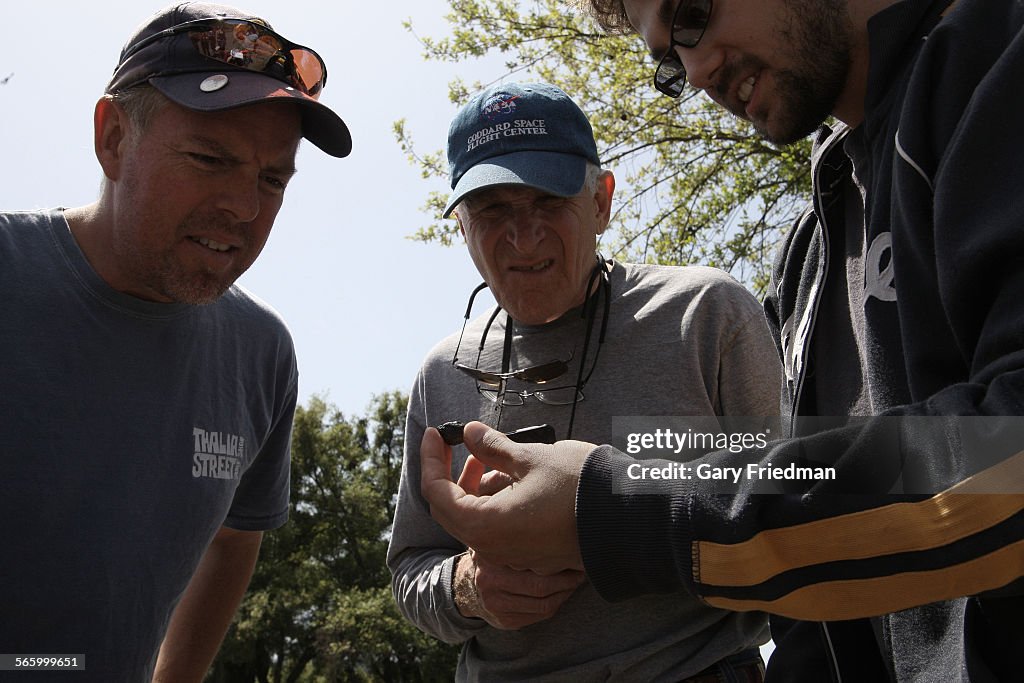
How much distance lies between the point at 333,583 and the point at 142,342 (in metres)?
34.9

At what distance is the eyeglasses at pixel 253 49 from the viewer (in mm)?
3164

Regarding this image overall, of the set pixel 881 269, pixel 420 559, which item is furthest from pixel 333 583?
pixel 881 269

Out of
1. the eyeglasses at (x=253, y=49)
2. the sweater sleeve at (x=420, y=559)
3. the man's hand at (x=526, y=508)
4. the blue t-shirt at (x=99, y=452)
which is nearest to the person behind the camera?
the man's hand at (x=526, y=508)

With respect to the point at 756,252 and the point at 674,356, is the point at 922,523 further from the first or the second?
the point at 756,252

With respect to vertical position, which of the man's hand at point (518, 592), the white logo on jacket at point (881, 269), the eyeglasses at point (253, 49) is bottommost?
the man's hand at point (518, 592)

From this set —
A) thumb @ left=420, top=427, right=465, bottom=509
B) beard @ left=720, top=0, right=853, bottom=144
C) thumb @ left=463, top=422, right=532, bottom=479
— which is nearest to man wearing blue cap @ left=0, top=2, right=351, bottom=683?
thumb @ left=420, top=427, right=465, bottom=509

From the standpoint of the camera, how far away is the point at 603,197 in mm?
3363

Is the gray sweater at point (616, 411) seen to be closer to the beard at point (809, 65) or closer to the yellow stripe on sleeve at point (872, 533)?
the beard at point (809, 65)

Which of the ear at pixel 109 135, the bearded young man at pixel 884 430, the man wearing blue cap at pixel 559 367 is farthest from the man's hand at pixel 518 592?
the ear at pixel 109 135

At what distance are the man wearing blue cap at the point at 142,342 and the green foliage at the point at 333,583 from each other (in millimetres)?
31304

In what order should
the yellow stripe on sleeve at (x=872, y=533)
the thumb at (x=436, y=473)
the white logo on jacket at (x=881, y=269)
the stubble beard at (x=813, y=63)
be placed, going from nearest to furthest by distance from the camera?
the yellow stripe on sleeve at (x=872, y=533) → the white logo on jacket at (x=881, y=269) → the stubble beard at (x=813, y=63) → the thumb at (x=436, y=473)

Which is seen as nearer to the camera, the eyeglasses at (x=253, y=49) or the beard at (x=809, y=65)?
the beard at (x=809, y=65)

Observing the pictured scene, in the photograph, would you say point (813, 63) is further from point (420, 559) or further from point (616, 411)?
point (420, 559)

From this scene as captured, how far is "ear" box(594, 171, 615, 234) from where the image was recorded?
11.0ft
